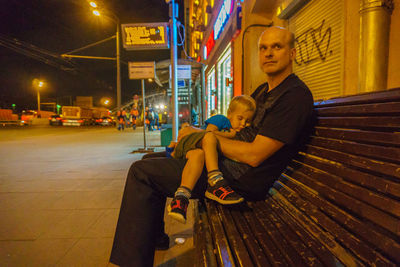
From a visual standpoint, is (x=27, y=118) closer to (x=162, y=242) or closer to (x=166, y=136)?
(x=166, y=136)

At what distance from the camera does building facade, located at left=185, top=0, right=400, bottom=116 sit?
3174mm

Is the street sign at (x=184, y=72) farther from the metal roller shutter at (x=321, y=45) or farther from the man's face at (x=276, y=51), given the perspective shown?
the man's face at (x=276, y=51)

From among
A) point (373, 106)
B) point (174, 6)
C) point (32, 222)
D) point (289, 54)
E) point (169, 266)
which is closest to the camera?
point (373, 106)

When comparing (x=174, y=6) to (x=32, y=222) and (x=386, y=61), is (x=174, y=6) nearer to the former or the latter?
(x=386, y=61)

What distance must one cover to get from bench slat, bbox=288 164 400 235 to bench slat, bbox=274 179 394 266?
95 millimetres

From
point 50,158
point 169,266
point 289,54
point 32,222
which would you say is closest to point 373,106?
point 289,54

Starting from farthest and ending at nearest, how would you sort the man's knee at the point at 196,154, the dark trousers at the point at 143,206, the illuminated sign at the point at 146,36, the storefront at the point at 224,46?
the storefront at the point at 224,46 → the illuminated sign at the point at 146,36 → the man's knee at the point at 196,154 → the dark trousers at the point at 143,206

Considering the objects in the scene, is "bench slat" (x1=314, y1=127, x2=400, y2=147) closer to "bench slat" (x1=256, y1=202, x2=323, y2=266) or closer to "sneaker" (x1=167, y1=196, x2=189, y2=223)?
"bench slat" (x1=256, y1=202, x2=323, y2=266)

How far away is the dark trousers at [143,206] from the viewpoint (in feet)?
5.33

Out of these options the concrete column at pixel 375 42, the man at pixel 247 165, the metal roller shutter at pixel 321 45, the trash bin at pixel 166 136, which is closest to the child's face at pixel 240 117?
the man at pixel 247 165

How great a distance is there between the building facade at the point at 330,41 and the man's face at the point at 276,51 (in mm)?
2070

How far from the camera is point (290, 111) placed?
1506 millimetres

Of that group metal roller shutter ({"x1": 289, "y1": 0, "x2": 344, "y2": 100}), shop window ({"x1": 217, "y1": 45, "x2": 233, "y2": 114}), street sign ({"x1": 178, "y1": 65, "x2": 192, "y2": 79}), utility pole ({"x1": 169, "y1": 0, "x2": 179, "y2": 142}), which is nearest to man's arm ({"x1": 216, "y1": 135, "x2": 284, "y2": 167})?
metal roller shutter ({"x1": 289, "y1": 0, "x2": 344, "y2": 100})

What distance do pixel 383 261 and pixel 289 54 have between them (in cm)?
153
